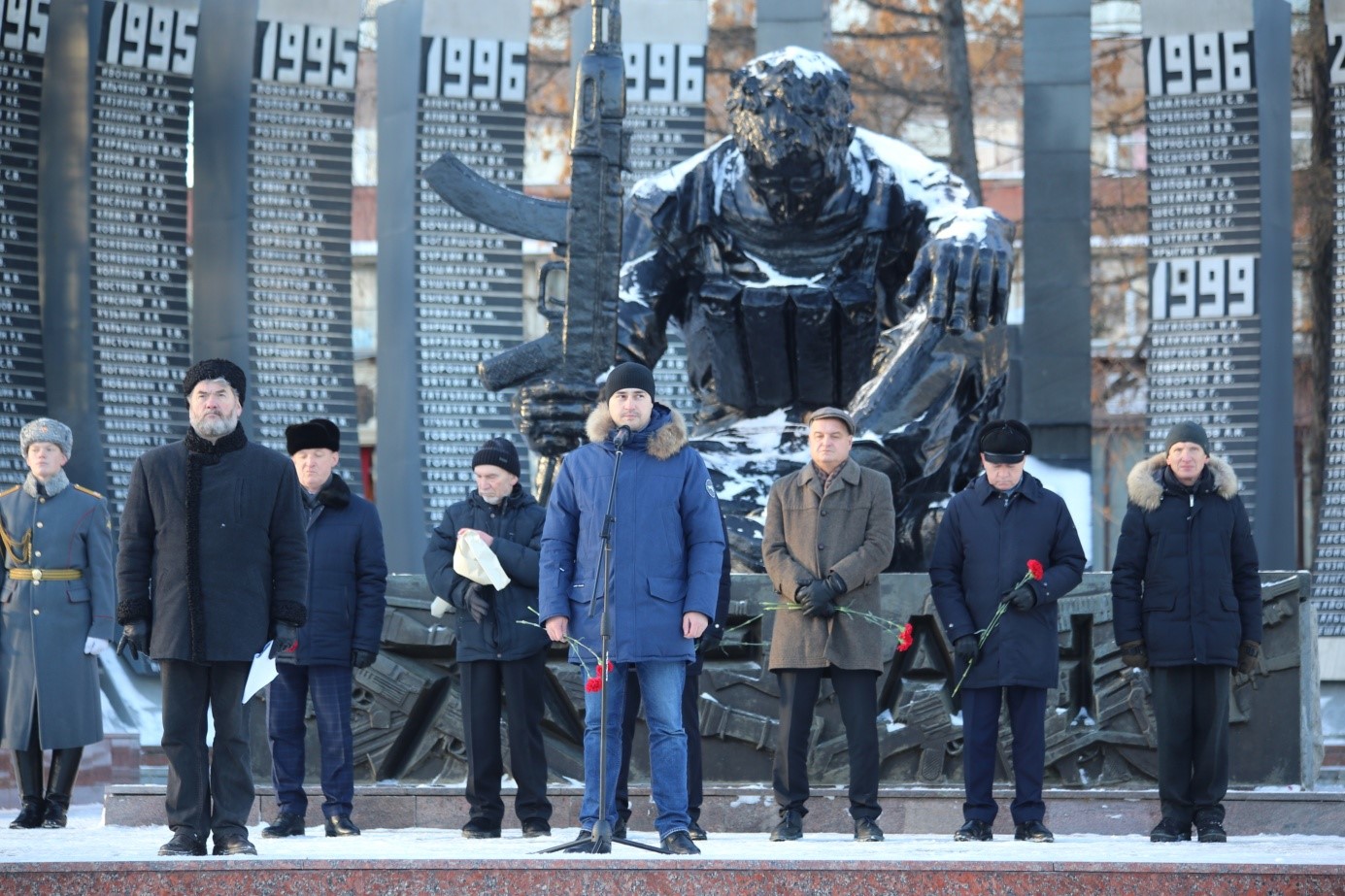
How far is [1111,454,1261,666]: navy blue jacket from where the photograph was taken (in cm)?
719

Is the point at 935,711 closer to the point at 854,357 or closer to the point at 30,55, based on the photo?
the point at 854,357

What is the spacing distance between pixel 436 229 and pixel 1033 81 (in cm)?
413

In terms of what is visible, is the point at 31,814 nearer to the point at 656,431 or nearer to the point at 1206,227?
the point at 656,431

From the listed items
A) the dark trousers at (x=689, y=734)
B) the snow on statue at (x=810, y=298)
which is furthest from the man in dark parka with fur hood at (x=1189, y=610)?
the dark trousers at (x=689, y=734)

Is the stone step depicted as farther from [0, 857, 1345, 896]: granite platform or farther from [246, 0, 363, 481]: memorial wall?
[246, 0, 363, 481]: memorial wall

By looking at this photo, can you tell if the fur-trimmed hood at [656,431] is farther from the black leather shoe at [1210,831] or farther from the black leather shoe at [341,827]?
the black leather shoe at [1210,831]

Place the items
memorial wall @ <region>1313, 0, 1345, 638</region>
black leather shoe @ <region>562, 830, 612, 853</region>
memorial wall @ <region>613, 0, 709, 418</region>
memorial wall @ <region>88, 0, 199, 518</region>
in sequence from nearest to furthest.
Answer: black leather shoe @ <region>562, 830, 612, 853</region> < memorial wall @ <region>88, 0, 199, 518</region> < memorial wall @ <region>1313, 0, 1345, 638</region> < memorial wall @ <region>613, 0, 709, 418</region>

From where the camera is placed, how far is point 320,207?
46.9 ft

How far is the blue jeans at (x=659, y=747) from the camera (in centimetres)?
631

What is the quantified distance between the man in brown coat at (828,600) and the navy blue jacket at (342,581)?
1470 mm

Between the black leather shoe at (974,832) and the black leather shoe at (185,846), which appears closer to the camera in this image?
the black leather shoe at (185,846)

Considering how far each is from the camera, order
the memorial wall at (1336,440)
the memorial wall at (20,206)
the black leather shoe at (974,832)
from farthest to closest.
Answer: the memorial wall at (1336,440)
the memorial wall at (20,206)
the black leather shoe at (974,832)

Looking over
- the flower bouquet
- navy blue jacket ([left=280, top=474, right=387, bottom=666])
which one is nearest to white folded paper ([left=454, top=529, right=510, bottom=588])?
navy blue jacket ([left=280, top=474, right=387, bottom=666])

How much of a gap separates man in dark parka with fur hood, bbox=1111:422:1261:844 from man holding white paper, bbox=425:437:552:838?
202cm
